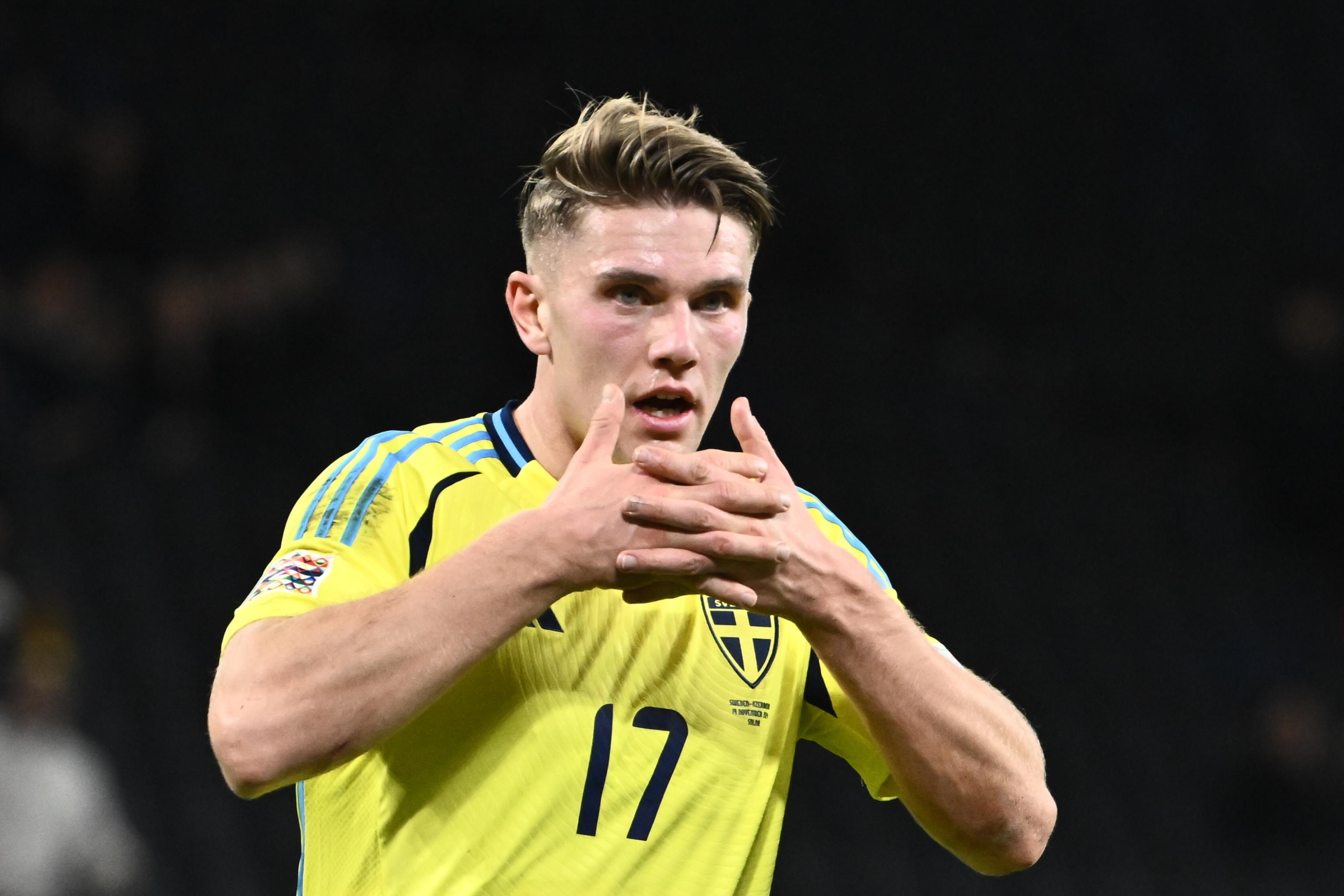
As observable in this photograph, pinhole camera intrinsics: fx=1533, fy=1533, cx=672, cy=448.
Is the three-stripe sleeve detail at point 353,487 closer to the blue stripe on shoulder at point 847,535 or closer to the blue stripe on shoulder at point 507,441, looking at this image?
the blue stripe on shoulder at point 507,441

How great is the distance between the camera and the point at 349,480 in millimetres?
2234

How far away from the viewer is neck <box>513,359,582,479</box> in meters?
2.42

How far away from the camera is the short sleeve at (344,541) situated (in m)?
2.03

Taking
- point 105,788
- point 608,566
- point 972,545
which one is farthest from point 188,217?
point 608,566

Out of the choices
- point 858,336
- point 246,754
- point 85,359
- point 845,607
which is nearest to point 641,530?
point 845,607

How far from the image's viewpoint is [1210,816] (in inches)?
319

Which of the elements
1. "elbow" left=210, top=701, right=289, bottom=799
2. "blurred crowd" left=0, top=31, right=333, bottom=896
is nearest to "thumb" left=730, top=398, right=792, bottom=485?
"elbow" left=210, top=701, right=289, bottom=799

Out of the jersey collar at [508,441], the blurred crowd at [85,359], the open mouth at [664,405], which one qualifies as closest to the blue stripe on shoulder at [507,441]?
the jersey collar at [508,441]

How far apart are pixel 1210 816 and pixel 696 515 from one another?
6.96m

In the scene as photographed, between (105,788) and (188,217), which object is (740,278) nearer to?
(105,788)

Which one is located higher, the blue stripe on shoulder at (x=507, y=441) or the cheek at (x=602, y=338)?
the cheek at (x=602, y=338)

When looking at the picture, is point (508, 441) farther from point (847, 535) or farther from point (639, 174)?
point (847, 535)

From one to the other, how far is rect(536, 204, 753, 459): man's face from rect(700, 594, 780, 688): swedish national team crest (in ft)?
0.93

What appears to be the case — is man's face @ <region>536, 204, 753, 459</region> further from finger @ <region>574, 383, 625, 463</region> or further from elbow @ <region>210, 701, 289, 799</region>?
elbow @ <region>210, 701, 289, 799</region>
